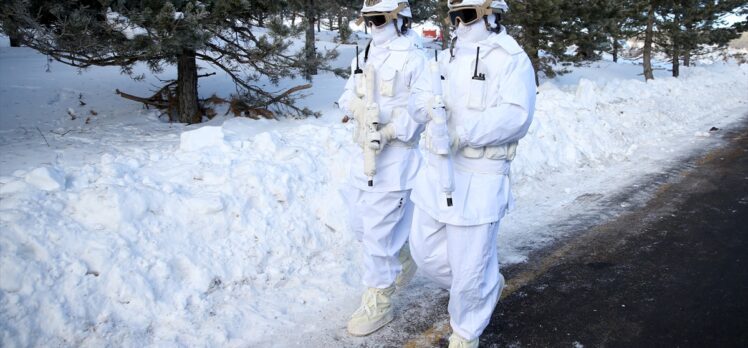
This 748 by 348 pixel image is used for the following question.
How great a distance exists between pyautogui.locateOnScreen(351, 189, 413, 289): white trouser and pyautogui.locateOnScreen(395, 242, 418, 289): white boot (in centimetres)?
23

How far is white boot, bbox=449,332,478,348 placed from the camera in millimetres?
3383

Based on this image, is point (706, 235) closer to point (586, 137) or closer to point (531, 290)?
point (531, 290)

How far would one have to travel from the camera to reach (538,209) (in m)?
6.41

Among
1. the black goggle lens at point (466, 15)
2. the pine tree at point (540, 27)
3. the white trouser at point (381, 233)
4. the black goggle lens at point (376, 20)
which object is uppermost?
the pine tree at point (540, 27)

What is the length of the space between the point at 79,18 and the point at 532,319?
19.2 feet

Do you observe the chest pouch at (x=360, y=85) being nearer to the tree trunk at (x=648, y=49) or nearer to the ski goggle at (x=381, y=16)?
the ski goggle at (x=381, y=16)

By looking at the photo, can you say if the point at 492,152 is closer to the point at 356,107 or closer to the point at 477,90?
the point at 477,90

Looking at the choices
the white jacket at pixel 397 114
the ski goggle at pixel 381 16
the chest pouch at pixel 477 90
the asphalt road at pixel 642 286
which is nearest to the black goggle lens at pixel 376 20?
the ski goggle at pixel 381 16

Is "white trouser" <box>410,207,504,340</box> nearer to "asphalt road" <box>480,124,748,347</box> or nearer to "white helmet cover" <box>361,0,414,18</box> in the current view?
"asphalt road" <box>480,124,748,347</box>

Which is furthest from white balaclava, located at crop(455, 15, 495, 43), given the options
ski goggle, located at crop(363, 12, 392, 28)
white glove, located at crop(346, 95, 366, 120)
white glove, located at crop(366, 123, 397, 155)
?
white glove, located at crop(346, 95, 366, 120)

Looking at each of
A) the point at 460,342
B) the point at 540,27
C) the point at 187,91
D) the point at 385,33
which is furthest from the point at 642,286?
the point at 540,27

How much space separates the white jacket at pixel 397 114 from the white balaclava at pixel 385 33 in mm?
31

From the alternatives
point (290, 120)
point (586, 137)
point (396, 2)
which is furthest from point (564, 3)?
point (396, 2)

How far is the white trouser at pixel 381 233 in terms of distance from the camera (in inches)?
154
